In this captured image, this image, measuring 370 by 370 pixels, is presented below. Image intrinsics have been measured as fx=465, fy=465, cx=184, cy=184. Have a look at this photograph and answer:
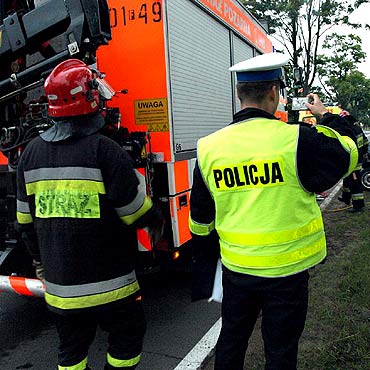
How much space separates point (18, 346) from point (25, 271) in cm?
61

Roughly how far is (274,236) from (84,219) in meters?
0.94

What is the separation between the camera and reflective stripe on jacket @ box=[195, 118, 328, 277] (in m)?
2.09

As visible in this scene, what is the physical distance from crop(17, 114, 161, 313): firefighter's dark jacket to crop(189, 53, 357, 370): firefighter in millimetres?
419

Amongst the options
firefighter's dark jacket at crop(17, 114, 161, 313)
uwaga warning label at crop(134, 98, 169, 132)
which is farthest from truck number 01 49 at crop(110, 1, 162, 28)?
firefighter's dark jacket at crop(17, 114, 161, 313)

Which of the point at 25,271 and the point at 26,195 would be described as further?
the point at 25,271

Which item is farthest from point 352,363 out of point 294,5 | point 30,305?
point 294,5

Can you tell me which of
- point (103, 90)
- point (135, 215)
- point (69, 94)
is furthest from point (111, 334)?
point (103, 90)

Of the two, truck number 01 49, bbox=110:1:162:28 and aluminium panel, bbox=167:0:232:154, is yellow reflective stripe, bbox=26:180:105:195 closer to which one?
aluminium panel, bbox=167:0:232:154

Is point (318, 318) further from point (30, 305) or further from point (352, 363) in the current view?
point (30, 305)

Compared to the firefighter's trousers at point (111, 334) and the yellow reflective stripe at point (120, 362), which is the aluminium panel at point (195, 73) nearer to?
the firefighter's trousers at point (111, 334)

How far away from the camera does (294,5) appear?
22656 mm

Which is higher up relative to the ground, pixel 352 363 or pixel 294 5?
pixel 294 5

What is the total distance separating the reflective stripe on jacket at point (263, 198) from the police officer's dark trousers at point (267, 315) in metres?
0.06

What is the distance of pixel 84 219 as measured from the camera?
233 cm
